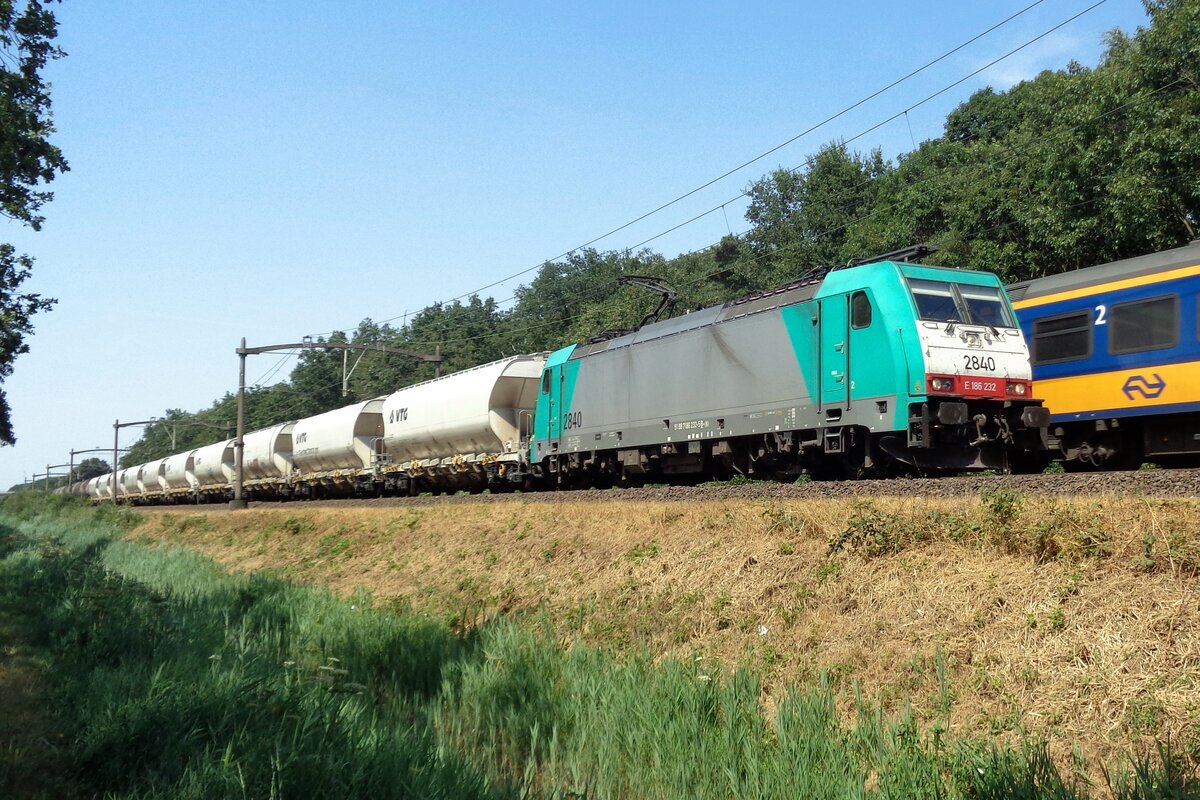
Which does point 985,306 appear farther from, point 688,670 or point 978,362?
point 688,670

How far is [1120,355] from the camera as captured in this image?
16.3 meters

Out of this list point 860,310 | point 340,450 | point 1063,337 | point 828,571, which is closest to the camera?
point 828,571

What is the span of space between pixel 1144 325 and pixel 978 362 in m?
3.85

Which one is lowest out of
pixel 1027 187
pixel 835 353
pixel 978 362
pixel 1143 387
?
pixel 1143 387

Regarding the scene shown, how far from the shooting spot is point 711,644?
10227 mm

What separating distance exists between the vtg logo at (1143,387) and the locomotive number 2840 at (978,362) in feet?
10.6

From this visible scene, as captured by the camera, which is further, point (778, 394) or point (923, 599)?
point (778, 394)

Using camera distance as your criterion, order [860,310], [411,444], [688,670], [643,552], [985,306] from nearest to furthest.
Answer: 1. [688,670]
2. [643,552]
3. [860,310]
4. [985,306]
5. [411,444]

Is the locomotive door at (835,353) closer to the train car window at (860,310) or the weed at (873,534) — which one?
the train car window at (860,310)

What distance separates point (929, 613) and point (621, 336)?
13895mm

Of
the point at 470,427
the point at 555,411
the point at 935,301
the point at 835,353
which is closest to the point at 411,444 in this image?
the point at 470,427

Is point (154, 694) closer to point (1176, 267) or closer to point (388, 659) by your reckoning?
point (388, 659)

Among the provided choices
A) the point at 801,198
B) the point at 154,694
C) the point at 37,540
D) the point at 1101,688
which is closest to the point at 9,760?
the point at 154,694

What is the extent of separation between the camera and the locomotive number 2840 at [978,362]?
14.3 metres
